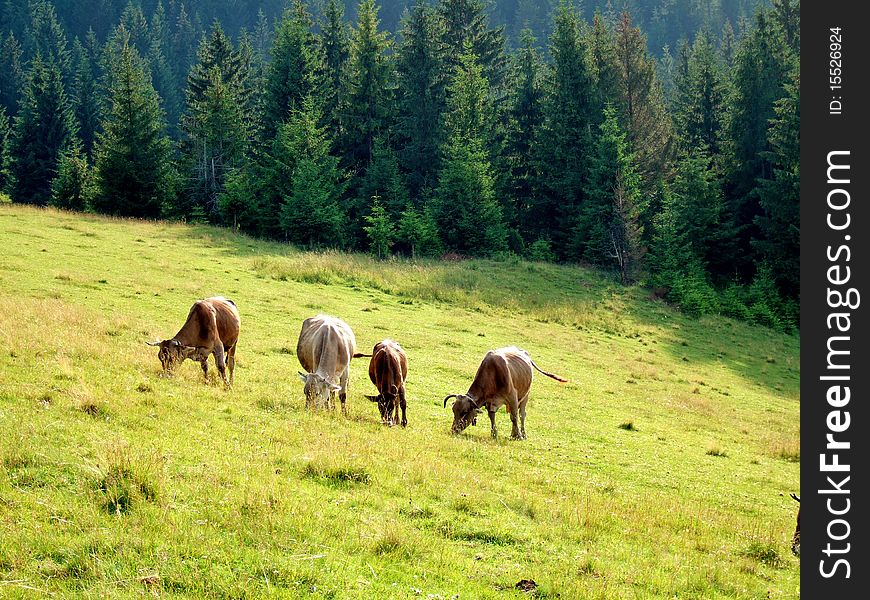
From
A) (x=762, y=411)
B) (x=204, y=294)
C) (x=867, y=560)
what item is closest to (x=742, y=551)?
(x=867, y=560)

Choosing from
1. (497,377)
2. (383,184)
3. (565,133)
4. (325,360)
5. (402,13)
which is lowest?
(497,377)

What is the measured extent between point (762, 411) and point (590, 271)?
25716mm

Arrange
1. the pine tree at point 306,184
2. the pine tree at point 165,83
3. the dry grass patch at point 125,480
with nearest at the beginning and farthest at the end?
the dry grass patch at point 125,480, the pine tree at point 306,184, the pine tree at point 165,83

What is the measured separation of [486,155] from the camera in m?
53.1

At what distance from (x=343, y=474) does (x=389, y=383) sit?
533 centimetres

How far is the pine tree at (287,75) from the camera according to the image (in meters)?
56.6

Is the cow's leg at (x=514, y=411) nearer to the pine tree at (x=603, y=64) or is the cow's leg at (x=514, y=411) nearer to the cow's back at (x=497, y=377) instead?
the cow's back at (x=497, y=377)

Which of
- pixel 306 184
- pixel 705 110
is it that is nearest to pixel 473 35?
pixel 705 110

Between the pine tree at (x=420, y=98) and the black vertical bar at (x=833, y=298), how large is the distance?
48478mm

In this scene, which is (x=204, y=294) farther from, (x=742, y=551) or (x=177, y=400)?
(x=742, y=551)

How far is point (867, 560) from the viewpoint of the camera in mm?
7285

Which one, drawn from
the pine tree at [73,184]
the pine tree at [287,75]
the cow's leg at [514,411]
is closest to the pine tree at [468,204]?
the pine tree at [287,75]

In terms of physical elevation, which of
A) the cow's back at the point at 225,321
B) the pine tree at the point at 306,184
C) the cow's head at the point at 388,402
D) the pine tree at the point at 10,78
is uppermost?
the pine tree at the point at 10,78

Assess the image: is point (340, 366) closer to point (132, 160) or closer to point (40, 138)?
point (132, 160)
